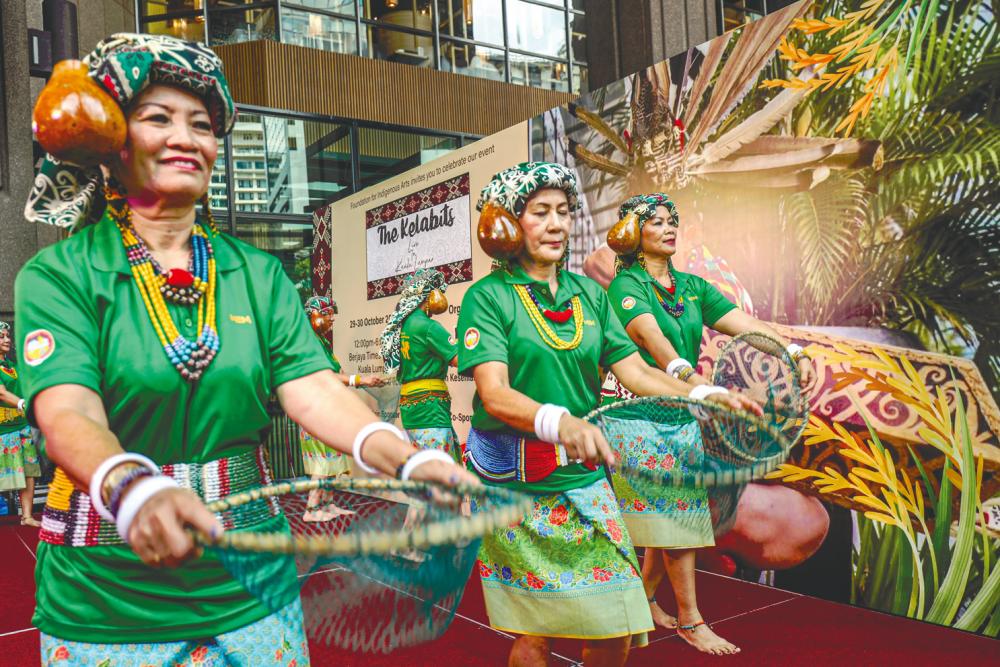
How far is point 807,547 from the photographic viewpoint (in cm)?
418

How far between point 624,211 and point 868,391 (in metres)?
1.45

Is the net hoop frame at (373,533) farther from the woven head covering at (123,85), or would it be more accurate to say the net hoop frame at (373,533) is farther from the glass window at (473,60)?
the glass window at (473,60)

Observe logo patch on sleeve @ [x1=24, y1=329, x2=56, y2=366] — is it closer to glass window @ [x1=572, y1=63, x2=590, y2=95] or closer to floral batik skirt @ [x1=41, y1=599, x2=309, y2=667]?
floral batik skirt @ [x1=41, y1=599, x2=309, y2=667]

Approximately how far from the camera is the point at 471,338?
7.54ft

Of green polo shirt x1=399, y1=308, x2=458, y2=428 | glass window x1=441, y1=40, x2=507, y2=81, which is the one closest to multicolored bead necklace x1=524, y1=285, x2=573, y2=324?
green polo shirt x1=399, y1=308, x2=458, y2=428

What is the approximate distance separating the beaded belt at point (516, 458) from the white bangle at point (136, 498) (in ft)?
4.51

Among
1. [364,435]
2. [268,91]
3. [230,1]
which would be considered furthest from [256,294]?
[230,1]

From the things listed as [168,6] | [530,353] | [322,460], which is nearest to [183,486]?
[530,353]

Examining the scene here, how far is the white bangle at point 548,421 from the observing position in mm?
1930

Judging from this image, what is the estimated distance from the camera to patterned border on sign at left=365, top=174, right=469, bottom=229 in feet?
21.2

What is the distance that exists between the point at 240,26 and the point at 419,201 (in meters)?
5.41

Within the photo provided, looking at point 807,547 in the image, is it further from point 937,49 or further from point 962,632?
point 937,49

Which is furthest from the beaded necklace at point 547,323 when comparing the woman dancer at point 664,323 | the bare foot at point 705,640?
the bare foot at point 705,640

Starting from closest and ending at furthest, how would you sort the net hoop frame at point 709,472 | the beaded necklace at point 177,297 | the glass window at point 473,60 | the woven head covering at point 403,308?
the beaded necklace at point 177,297 < the net hoop frame at point 709,472 < the woven head covering at point 403,308 < the glass window at point 473,60
